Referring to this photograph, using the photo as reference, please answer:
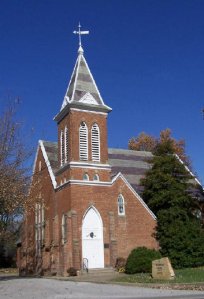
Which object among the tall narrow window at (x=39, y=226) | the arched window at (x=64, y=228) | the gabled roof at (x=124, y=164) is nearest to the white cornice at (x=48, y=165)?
the gabled roof at (x=124, y=164)

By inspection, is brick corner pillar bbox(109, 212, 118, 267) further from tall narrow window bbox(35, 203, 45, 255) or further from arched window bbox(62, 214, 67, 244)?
tall narrow window bbox(35, 203, 45, 255)

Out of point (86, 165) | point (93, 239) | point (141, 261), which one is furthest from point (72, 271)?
point (86, 165)

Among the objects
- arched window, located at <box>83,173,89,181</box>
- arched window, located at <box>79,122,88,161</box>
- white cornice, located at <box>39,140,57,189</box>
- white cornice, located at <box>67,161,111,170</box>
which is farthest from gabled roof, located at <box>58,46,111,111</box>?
arched window, located at <box>83,173,89,181</box>

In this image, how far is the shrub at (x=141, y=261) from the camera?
3056cm

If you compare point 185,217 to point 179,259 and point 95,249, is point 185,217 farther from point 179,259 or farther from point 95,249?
point 95,249

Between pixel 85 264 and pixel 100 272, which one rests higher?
pixel 85 264

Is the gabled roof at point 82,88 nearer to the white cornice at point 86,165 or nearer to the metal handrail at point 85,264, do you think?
the white cornice at point 86,165

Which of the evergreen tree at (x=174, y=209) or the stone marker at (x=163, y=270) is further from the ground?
the evergreen tree at (x=174, y=209)

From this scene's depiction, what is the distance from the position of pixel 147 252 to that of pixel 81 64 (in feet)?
57.9

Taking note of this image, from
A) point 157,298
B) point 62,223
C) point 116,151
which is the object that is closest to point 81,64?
point 116,151

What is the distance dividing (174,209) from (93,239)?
6710 millimetres

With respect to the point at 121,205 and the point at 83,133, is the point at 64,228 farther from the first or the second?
the point at 83,133

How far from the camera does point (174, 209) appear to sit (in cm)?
3550

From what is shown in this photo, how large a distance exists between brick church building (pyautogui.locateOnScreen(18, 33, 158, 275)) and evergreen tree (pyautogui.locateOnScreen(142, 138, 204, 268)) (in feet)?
5.21
